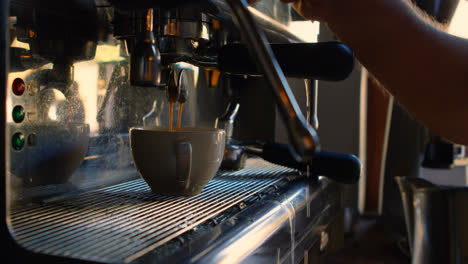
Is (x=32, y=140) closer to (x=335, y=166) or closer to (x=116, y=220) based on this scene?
(x=116, y=220)

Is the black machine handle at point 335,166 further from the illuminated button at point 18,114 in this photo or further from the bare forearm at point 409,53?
the illuminated button at point 18,114

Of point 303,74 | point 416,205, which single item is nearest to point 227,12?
point 303,74

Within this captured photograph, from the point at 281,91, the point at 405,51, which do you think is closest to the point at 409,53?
the point at 405,51

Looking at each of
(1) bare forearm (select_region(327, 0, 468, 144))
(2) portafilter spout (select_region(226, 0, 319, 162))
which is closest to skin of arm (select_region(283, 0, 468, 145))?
(1) bare forearm (select_region(327, 0, 468, 144))

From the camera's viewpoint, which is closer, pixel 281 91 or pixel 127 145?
pixel 281 91

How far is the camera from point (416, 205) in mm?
595

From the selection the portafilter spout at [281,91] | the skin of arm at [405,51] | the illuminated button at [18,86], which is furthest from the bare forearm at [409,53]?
the illuminated button at [18,86]

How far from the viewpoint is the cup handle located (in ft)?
1.30

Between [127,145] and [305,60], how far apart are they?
251mm

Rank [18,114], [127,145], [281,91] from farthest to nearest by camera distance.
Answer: [127,145], [18,114], [281,91]

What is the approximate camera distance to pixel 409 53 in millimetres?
391

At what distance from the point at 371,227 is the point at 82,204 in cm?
94

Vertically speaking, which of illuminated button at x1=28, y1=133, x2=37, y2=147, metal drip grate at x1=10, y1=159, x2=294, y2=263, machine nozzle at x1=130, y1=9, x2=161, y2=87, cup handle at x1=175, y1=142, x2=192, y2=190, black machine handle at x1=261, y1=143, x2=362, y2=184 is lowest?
metal drip grate at x1=10, y1=159, x2=294, y2=263

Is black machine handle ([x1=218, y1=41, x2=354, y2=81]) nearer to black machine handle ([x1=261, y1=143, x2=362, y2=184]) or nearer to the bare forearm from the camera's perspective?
the bare forearm
